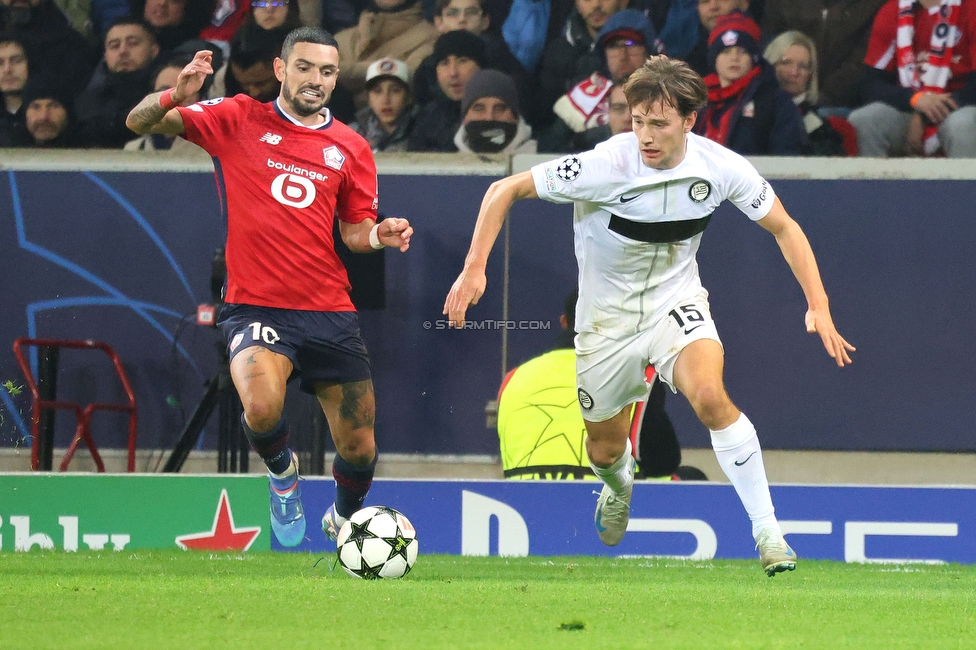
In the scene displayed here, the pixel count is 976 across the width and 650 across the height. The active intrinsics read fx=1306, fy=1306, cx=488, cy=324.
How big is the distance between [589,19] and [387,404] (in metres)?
3.16

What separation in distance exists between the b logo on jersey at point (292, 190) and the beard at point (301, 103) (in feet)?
0.96

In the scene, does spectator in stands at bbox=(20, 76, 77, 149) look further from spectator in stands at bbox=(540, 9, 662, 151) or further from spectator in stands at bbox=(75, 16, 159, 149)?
spectator in stands at bbox=(540, 9, 662, 151)

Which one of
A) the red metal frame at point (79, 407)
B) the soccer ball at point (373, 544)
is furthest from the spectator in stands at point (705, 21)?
the soccer ball at point (373, 544)

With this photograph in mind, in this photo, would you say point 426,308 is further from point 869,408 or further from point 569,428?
point 869,408

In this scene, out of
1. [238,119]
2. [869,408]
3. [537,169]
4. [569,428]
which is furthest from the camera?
[869,408]

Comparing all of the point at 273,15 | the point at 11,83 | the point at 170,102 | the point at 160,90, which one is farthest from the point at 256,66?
the point at 170,102

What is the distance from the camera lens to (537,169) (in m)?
5.12

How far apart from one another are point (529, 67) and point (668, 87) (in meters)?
4.69

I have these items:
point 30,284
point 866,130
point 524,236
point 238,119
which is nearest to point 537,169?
point 238,119

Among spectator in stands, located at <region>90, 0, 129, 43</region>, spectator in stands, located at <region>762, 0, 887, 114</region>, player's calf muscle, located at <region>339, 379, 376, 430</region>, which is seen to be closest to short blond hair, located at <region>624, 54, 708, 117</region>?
player's calf muscle, located at <region>339, 379, 376, 430</region>

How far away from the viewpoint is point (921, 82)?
30.4 ft

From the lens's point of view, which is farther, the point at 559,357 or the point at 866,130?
the point at 866,130

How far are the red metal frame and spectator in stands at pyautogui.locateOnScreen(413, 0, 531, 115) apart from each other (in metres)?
2.90

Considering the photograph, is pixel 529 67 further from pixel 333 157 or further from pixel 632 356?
pixel 632 356
